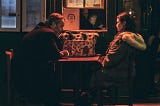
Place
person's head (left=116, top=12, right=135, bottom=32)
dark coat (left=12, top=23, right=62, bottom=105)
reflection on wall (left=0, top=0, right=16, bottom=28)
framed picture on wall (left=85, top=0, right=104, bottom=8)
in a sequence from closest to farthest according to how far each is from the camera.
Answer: dark coat (left=12, top=23, right=62, bottom=105) → person's head (left=116, top=12, right=135, bottom=32) → framed picture on wall (left=85, top=0, right=104, bottom=8) → reflection on wall (left=0, top=0, right=16, bottom=28)

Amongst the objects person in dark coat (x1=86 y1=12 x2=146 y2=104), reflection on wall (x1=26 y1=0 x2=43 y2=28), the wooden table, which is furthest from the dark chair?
reflection on wall (x1=26 y1=0 x2=43 y2=28)

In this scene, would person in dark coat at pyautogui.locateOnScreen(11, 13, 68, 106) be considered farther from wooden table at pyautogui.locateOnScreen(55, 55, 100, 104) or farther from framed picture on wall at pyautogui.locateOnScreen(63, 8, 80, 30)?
framed picture on wall at pyautogui.locateOnScreen(63, 8, 80, 30)

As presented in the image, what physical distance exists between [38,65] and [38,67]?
0.03 meters

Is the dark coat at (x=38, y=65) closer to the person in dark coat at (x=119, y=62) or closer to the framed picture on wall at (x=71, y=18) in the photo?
the person in dark coat at (x=119, y=62)

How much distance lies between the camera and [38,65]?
745 cm

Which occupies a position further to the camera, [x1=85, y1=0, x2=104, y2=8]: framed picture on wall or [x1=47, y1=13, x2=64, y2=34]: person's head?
[x1=85, y1=0, x2=104, y2=8]: framed picture on wall

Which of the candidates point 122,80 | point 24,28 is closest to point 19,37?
point 24,28

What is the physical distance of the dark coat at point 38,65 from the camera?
24.4 ft

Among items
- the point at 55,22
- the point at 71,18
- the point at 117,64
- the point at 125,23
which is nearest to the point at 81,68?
the point at 117,64

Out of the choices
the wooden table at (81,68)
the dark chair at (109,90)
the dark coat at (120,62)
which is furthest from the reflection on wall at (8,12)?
the dark coat at (120,62)

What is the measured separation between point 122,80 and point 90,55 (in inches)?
31.3

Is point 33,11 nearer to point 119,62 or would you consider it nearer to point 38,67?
point 38,67

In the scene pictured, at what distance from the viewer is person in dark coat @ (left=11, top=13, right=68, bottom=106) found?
7438 mm

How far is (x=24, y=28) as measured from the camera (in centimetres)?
930
